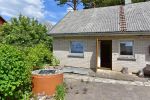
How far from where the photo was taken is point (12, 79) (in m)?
8.20

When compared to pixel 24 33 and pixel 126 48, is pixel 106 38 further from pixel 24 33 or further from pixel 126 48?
pixel 24 33

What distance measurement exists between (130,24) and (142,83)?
213 inches

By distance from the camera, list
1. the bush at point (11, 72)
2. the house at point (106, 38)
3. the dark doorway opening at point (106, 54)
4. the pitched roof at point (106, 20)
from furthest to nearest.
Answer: the dark doorway opening at point (106, 54), the pitched roof at point (106, 20), the house at point (106, 38), the bush at point (11, 72)

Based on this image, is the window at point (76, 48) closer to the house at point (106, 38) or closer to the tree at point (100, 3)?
the house at point (106, 38)

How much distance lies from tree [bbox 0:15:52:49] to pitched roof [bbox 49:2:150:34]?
3.10 metres

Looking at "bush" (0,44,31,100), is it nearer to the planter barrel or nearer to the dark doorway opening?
the planter barrel

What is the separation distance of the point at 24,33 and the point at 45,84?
1336 centimetres

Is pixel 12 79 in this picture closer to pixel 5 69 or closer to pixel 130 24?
pixel 5 69

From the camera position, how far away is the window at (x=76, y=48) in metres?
18.2

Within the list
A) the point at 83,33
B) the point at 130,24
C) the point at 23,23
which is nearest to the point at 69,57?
the point at 83,33

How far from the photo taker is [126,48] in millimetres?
15930

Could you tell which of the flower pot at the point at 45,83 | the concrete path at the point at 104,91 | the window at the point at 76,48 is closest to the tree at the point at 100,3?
the window at the point at 76,48

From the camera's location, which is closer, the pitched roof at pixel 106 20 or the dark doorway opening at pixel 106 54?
the pitched roof at pixel 106 20

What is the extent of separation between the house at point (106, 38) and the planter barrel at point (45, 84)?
23.6 ft
